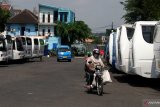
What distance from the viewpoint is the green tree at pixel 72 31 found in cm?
9350

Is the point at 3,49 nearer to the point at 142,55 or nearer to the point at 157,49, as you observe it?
the point at 142,55

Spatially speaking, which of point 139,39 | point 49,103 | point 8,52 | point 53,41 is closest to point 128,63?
point 139,39

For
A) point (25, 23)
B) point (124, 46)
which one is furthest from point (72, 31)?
point (124, 46)

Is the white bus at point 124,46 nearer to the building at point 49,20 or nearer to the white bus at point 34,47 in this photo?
the white bus at point 34,47

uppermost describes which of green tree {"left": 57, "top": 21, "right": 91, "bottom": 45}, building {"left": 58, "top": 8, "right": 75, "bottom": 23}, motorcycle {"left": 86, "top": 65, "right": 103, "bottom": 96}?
building {"left": 58, "top": 8, "right": 75, "bottom": 23}

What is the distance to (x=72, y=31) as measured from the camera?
93.9 m

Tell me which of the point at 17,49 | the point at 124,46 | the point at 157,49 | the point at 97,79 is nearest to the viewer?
the point at 97,79

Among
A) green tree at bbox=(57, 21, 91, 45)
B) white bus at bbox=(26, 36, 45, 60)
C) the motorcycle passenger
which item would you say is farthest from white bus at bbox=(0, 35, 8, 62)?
green tree at bbox=(57, 21, 91, 45)

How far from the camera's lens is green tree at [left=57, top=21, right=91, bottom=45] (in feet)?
307

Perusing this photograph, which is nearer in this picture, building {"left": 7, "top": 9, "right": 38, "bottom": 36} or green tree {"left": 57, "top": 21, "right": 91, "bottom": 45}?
green tree {"left": 57, "top": 21, "right": 91, "bottom": 45}

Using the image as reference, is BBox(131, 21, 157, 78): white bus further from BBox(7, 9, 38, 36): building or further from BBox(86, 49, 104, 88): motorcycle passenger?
BBox(7, 9, 38, 36): building

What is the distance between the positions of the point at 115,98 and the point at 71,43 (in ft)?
269

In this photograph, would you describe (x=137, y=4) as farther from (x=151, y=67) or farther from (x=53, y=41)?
(x=151, y=67)

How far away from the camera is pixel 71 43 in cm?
9756
